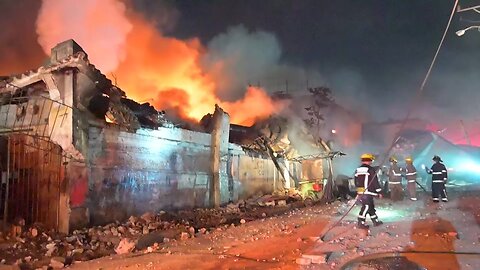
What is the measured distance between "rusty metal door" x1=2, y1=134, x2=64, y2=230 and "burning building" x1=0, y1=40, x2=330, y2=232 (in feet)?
0.07

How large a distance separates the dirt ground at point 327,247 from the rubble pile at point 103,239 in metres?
0.52

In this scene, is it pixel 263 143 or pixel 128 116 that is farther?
pixel 263 143

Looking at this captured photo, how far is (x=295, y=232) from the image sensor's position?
864 centimetres

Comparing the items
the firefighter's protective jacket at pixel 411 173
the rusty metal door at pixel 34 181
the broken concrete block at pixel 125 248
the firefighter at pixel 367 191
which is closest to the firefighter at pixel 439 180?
the firefighter's protective jacket at pixel 411 173

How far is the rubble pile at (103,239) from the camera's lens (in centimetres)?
746

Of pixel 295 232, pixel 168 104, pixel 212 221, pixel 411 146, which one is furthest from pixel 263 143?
pixel 411 146

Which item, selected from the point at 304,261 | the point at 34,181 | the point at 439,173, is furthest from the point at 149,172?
the point at 439,173

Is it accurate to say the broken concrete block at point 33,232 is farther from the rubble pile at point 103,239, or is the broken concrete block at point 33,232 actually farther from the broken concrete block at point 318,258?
the broken concrete block at point 318,258

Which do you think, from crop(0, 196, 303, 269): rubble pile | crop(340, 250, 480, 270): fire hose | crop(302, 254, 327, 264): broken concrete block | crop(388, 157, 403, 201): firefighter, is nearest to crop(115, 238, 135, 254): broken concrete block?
crop(0, 196, 303, 269): rubble pile

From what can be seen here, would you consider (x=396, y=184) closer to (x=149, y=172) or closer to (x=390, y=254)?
(x=149, y=172)

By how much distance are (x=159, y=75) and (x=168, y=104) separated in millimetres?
1850

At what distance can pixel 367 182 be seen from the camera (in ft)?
28.9

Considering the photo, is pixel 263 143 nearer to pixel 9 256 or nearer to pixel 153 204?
pixel 153 204

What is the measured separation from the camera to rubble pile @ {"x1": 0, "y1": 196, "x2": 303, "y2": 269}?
24.5 ft
